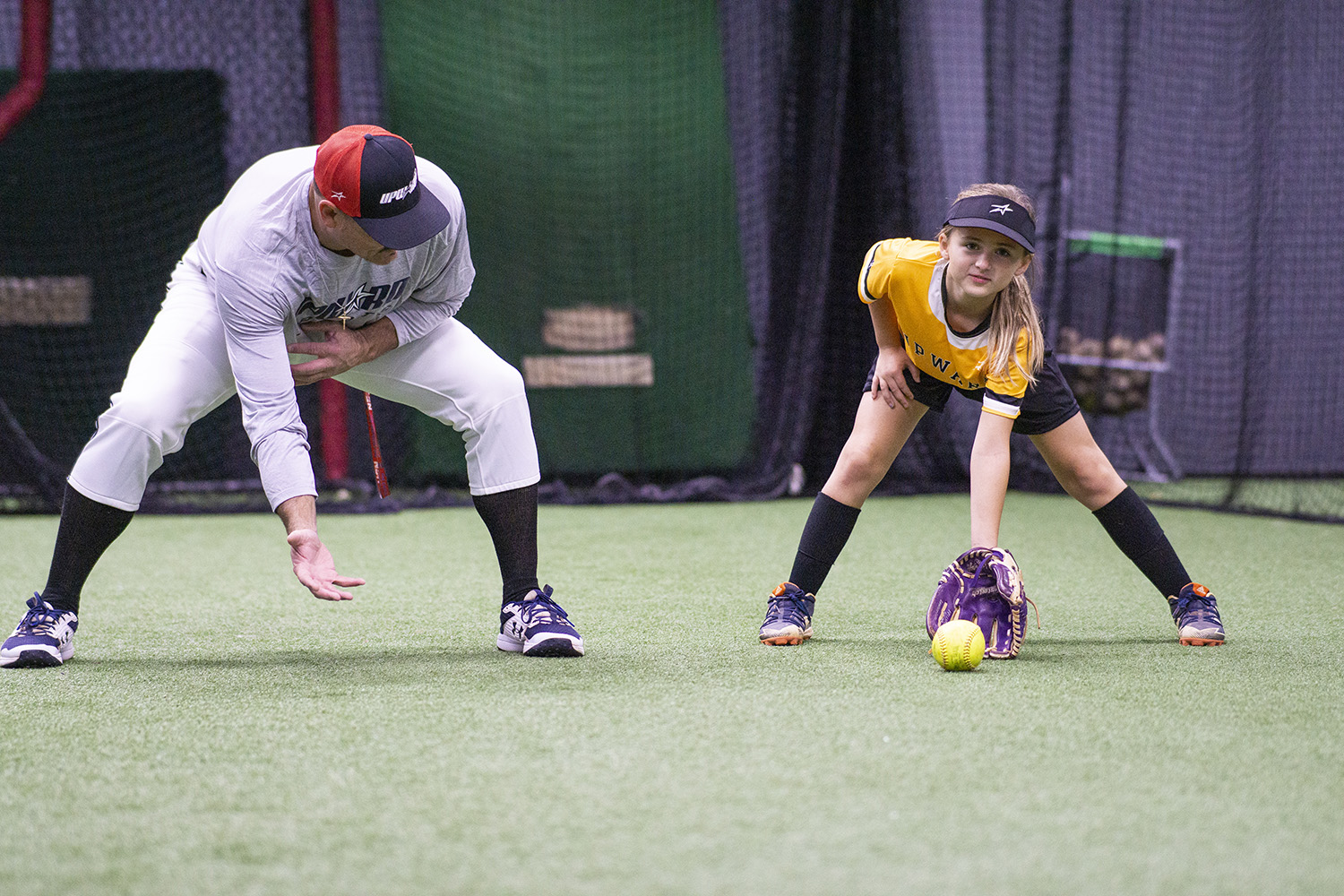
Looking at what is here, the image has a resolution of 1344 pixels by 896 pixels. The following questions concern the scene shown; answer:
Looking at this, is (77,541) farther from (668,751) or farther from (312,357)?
(668,751)

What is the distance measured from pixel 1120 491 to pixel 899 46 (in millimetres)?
4120

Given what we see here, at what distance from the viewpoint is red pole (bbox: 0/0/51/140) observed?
6.14m

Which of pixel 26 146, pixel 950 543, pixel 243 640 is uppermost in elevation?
pixel 26 146

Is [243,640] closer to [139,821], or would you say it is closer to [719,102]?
[139,821]

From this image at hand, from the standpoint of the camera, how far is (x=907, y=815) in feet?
5.03

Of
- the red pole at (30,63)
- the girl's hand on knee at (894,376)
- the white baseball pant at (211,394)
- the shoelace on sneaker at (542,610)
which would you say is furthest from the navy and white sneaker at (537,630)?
the red pole at (30,63)

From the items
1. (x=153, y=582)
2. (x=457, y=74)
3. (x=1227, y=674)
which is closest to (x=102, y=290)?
(x=457, y=74)

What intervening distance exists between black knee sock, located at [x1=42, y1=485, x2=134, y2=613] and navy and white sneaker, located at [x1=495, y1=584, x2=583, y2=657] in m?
0.80

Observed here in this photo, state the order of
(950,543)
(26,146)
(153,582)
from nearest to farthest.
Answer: (153,582) → (950,543) → (26,146)

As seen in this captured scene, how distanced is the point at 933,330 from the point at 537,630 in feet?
3.47

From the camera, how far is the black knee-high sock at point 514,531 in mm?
2586

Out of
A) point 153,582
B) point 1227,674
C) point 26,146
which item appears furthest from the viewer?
point 26,146

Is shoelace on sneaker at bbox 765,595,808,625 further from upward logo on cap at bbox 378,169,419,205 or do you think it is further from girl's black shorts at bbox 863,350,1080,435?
upward logo on cap at bbox 378,169,419,205

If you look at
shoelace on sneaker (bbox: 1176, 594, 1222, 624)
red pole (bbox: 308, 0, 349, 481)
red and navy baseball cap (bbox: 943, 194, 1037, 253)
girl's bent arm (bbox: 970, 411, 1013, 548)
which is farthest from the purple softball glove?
red pole (bbox: 308, 0, 349, 481)
